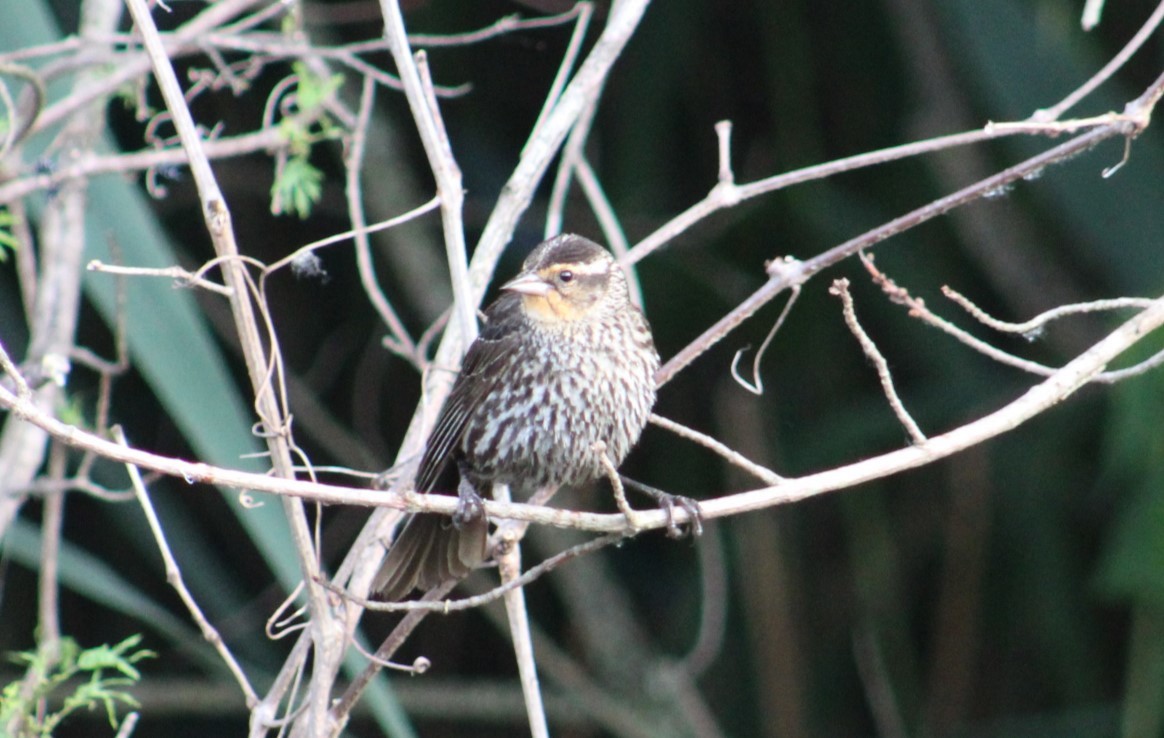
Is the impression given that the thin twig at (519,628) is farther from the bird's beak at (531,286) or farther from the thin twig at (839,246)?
the bird's beak at (531,286)

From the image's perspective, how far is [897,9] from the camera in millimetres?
4953

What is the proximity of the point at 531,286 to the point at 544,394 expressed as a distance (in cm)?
22

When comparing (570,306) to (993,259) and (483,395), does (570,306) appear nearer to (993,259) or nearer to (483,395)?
(483,395)

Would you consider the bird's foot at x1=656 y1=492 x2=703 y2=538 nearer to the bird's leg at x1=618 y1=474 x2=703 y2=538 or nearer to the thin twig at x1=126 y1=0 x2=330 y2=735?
the bird's leg at x1=618 y1=474 x2=703 y2=538

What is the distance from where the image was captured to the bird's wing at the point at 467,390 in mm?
2881

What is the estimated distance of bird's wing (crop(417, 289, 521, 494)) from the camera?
2.88 meters

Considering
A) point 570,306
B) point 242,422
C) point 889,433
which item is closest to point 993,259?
point 889,433

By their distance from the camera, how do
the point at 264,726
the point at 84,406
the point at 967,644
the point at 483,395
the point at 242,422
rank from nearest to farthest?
the point at 264,726 < the point at 483,395 < the point at 242,422 < the point at 84,406 < the point at 967,644

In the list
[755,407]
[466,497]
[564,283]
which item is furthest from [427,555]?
[755,407]

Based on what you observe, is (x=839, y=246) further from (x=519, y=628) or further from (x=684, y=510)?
(x=519, y=628)

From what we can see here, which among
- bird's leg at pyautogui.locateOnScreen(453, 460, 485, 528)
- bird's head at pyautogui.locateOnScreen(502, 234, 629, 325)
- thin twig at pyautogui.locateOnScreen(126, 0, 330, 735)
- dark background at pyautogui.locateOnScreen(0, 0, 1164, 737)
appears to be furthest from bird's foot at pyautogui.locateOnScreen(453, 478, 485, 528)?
dark background at pyautogui.locateOnScreen(0, 0, 1164, 737)

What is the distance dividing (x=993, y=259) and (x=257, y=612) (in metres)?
2.73

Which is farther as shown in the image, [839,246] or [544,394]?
[544,394]

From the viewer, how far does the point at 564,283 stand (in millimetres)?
3018
